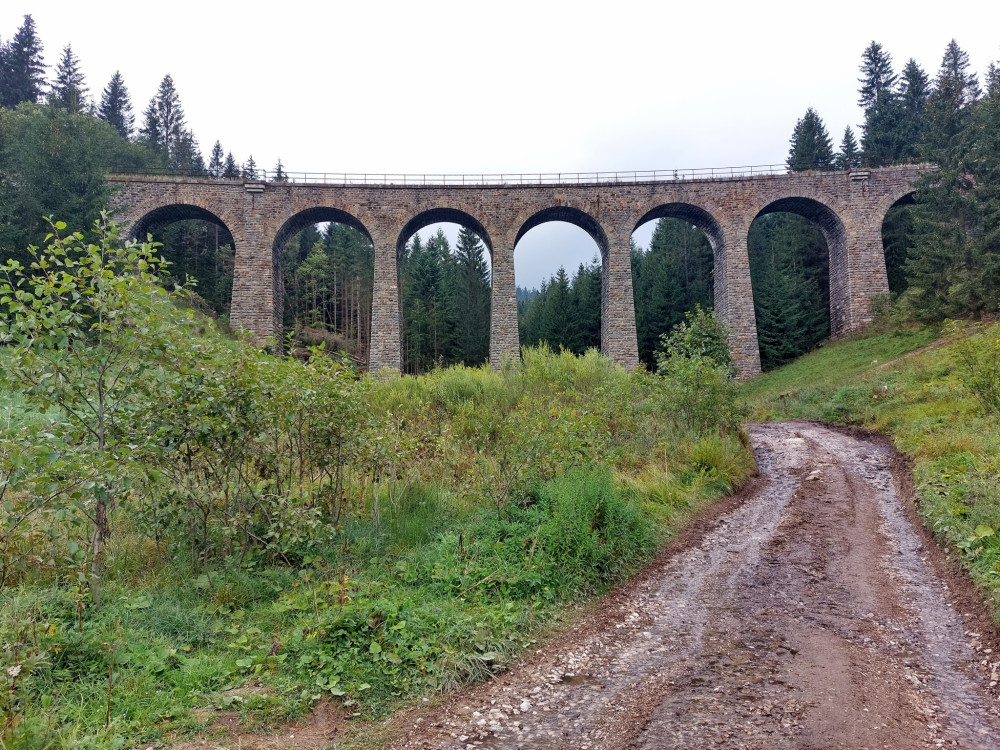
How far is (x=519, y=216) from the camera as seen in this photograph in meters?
26.1

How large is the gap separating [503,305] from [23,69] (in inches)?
1881

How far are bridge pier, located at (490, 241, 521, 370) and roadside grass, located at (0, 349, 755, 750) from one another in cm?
1761

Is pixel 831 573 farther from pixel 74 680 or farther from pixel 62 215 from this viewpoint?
pixel 62 215

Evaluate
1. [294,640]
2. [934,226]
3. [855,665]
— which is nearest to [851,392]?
[934,226]

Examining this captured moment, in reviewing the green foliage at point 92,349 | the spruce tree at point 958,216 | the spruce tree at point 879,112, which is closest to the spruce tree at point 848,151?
the spruce tree at point 879,112

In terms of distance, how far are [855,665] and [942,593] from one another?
1835mm

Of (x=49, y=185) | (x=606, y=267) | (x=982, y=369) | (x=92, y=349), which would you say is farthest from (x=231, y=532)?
(x=606, y=267)

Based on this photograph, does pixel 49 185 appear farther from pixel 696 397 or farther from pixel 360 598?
pixel 696 397

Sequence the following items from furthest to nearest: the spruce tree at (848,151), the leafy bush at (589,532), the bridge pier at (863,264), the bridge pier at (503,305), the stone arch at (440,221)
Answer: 1. the spruce tree at (848,151)
2. the stone arch at (440,221)
3. the bridge pier at (863,264)
4. the bridge pier at (503,305)
5. the leafy bush at (589,532)

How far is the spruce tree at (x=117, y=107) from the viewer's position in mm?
51688

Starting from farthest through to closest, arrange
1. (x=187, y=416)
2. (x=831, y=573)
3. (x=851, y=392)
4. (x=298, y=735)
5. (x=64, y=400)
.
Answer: (x=851, y=392) → (x=831, y=573) → (x=187, y=416) → (x=64, y=400) → (x=298, y=735)

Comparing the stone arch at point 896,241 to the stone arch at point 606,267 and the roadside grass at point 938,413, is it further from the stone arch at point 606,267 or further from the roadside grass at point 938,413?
the stone arch at point 606,267

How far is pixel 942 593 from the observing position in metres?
4.25

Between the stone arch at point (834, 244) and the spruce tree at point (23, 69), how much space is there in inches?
2194
